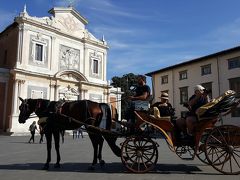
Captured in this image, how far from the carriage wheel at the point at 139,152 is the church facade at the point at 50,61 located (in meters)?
23.6

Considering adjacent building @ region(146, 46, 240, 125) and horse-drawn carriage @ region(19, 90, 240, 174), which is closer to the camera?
horse-drawn carriage @ region(19, 90, 240, 174)

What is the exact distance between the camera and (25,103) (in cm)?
781

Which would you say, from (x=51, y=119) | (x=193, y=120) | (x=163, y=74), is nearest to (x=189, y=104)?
(x=193, y=120)

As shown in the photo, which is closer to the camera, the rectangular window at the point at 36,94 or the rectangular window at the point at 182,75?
the rectangular window at the point at 36,94

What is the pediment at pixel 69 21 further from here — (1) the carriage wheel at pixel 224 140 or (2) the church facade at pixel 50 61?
(1) the carriage wheel at pixel 224 140

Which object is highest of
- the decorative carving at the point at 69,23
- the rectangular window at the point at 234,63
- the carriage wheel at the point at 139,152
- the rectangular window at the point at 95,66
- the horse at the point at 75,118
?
the decorative carving at the point at 69,23

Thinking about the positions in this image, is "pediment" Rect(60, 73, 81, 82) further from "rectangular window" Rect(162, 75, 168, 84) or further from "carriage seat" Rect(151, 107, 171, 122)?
"carriage seat" Rect(151, 107, 171, 122)

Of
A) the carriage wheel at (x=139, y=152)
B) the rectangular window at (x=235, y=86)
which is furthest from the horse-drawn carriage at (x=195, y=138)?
the rectangular window at (x=235, y=86)

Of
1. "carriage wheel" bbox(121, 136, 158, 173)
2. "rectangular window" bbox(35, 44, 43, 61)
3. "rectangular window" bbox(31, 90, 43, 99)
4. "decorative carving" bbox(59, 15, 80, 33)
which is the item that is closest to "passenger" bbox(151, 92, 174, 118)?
"carriage wheel" bbox(121, 136, 158, 173)

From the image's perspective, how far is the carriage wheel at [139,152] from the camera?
6.46 metres

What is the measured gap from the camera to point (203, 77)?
33.7 metres

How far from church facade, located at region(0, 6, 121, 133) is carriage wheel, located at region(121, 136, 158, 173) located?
928 inches

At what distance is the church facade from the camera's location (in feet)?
96.1

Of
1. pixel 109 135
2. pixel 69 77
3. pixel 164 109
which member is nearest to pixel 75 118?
pixel 109 135
